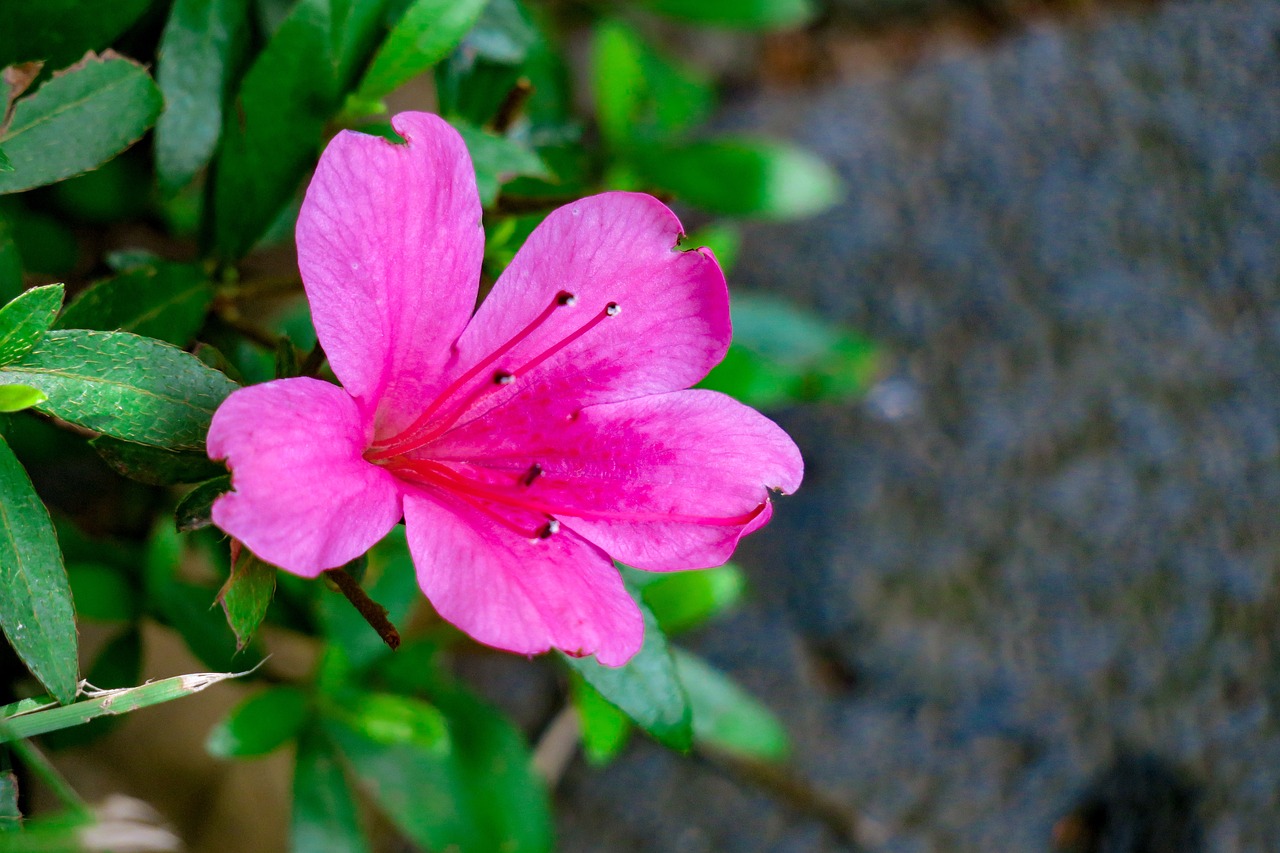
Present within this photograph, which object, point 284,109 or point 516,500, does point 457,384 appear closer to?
point 516,500

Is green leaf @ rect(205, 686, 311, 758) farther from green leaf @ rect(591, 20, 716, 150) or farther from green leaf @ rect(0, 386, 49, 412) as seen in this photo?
green leaf @ rect(591, 20, 716, 150)

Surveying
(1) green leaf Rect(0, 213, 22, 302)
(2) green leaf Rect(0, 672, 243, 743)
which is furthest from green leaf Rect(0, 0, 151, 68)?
(2) green leaf Rect(0, 672, 243, 743)

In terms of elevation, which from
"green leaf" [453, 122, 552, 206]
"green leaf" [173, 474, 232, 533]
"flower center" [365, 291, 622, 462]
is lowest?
"green leaf" [173, 474, 232, 533]

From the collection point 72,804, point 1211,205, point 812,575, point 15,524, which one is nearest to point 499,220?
point 15,524

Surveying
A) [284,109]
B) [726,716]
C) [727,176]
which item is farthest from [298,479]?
[727,176]

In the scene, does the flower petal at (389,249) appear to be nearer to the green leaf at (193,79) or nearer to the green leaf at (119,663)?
the green leaf at (193,79)
